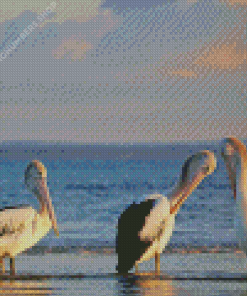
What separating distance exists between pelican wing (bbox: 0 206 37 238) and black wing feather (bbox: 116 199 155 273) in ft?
4.86

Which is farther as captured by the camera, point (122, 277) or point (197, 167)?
point (197, 167)

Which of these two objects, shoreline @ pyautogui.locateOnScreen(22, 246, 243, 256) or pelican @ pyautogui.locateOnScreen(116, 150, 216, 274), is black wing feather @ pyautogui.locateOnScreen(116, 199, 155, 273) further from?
shoreline @ pyautogui.locateOnScreen(22, 246, 243, 256)


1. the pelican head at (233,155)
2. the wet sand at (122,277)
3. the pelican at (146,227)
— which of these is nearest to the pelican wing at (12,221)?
the wet sand at (122,277)

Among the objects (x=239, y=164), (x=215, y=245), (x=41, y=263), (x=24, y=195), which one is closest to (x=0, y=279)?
(x=41, y=263)

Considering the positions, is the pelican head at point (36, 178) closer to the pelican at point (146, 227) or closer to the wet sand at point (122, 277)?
the wet sand at point (122, 277)

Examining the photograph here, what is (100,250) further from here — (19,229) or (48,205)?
(19,229)

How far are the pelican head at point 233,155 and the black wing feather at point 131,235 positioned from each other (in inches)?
43.1

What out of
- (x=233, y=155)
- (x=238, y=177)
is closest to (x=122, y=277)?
(x=238, y=177)

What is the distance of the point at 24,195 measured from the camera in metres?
30.6

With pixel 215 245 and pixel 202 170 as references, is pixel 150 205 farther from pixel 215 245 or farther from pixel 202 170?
pixel 215 245

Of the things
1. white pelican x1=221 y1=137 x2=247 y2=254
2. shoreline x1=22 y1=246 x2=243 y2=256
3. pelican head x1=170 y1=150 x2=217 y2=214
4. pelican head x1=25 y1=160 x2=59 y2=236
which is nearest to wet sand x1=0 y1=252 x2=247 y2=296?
shoreline x1=22 y1=246 x2=243 y2=256

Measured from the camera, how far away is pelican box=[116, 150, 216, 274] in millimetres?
9461

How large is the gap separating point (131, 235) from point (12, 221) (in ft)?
5.59

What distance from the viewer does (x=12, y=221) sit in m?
10.3
